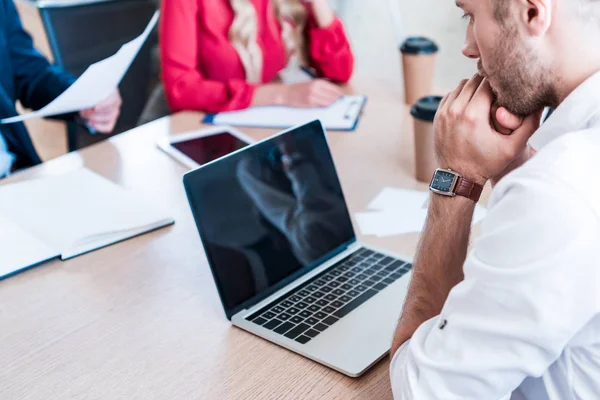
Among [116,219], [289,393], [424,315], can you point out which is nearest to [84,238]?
[116,219]

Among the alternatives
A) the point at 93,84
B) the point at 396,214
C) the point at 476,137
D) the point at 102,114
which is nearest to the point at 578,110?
the point at 476,137

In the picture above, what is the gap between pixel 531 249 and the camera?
25.2 inches

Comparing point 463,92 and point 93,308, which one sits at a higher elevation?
point 463,92

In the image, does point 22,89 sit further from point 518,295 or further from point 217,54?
point 518,295

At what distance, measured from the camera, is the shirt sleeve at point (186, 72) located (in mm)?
1798

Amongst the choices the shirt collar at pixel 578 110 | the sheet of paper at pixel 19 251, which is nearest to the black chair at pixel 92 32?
the sheet of paper at pixel 19 251

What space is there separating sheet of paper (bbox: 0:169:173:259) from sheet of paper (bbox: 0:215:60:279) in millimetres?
14

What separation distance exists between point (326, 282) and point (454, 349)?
0.41 meters

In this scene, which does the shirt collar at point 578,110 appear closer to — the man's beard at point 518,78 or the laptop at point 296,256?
the man's beard at point 518,78

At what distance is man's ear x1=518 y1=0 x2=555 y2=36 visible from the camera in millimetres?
700

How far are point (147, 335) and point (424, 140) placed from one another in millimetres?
706

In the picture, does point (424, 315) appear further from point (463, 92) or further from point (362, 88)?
point (362, 88)

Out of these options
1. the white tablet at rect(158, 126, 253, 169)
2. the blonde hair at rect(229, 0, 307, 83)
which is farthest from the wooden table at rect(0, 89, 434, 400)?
the blonde hair at rect(229, 0, 307, 83)

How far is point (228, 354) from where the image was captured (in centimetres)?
96
